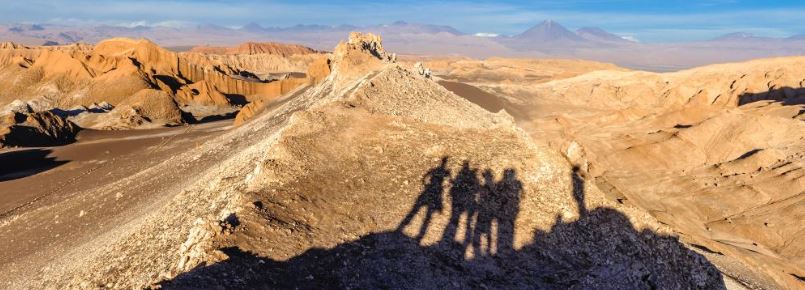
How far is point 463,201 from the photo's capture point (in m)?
11.6

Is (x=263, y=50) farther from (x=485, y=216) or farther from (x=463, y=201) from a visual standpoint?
(x=485, y=216)

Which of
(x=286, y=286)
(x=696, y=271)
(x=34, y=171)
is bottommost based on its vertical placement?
(x=34, y=171)

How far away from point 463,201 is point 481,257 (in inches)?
70.8

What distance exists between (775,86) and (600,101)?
14343 millimetres

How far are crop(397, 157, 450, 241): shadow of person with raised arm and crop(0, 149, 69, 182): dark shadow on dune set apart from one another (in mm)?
19923

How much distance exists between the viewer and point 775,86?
149ft

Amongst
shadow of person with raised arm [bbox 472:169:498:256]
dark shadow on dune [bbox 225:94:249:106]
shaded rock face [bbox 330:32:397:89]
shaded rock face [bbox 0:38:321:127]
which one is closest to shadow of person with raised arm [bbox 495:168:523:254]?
shadow of person with raised arm [bbox 472:169:498:256]

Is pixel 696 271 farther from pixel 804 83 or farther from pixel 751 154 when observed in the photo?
pixel 804 83

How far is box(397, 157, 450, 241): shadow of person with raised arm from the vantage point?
10.5 metres

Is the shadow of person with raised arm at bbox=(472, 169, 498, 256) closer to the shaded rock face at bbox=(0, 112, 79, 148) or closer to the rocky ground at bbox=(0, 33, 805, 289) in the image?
the rocky ground at bbox=(0, 33, 805, 289)

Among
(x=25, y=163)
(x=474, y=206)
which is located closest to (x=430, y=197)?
(x=474, y=206)

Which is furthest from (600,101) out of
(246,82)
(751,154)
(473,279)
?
(473,279)

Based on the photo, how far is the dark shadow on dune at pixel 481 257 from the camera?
8.27 m

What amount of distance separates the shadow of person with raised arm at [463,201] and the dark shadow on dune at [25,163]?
20.4 m
